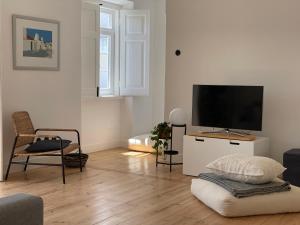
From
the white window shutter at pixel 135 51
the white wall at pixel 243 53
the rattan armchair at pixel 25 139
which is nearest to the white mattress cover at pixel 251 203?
the white wall at pixel 243 53

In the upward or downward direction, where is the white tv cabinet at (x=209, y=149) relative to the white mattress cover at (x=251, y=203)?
upward

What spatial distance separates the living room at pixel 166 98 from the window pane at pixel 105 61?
24 centimetres

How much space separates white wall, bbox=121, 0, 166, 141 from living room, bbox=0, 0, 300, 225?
573 mm

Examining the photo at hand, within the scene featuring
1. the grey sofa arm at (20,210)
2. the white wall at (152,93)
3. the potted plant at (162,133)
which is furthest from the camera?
the white wall at (152,93)

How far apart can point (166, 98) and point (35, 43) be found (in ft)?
6.49

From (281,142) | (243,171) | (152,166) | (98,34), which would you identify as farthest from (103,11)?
(243,171)

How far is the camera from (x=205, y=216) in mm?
3934

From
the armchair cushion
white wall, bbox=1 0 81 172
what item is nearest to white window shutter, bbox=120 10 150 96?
white wall, bbox=1 0 81 172

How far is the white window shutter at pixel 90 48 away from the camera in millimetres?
6836

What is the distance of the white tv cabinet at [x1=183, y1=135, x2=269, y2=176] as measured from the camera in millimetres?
5160

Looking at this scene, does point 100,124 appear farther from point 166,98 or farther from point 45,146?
point 45,146

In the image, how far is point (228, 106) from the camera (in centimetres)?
550

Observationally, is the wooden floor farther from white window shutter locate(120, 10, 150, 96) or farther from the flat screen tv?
white window shutter locate(120, 10, 150, 96)

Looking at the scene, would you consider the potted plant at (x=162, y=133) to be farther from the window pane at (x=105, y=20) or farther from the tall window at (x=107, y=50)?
the window pane at (x=105, y=20)
